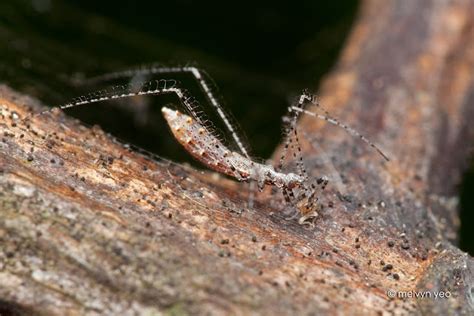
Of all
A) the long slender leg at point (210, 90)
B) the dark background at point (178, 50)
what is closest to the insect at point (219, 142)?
the long slender leg at point (210, 90)

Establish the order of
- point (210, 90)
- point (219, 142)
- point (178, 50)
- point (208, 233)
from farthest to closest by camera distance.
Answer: point (178, 50), point (210, 90), point (219, 142), point (208, 233)

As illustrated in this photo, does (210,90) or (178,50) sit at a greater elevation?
(178,50)

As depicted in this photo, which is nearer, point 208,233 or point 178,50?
point 208,233

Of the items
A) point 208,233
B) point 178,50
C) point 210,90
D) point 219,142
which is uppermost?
point 178,50

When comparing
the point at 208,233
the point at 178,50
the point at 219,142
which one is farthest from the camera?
the point at 178,50

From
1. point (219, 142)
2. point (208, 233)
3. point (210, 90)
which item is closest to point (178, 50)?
point (210, 90)

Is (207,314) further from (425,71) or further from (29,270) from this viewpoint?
(425,71)

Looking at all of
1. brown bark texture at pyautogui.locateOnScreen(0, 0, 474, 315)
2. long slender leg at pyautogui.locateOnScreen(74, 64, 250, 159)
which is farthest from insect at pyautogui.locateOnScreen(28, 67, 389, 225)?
brown bark texture at pyautogui.locateOnScreen(0, 0, 474, 315)

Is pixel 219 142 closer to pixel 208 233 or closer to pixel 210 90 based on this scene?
pixel 210 90
